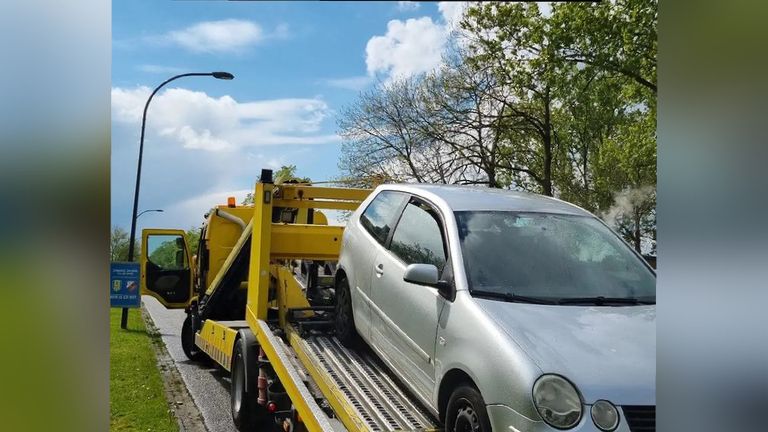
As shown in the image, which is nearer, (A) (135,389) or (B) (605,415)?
(B) (605,415)

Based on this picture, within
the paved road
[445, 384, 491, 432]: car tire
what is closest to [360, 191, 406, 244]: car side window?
[445, 384, 491, 432]: car tire

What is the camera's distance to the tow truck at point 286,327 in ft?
13.6

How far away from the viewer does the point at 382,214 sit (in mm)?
4984

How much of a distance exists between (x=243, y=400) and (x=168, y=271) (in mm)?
5075

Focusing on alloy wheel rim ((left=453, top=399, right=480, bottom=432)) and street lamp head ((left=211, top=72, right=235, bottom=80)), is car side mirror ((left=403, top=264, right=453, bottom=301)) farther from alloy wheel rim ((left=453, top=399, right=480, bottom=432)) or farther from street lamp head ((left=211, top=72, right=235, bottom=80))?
street lamp head ((left=211, top=72, right=235, bottom=80))

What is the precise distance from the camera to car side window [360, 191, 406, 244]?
15.7 feet

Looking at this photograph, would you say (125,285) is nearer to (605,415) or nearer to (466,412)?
(466,412)

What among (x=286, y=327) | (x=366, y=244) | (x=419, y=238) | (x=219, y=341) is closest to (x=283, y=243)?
(x=286, y=327)

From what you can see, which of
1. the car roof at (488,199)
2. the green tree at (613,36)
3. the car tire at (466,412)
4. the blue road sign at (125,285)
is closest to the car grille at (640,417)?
the car tire at (466,412)

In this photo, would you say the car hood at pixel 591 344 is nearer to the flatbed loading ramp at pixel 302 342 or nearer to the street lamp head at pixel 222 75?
the flatbed loading ramp at pixel 302 342

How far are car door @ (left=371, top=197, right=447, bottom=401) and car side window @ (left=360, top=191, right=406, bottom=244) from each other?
0.51 ft
